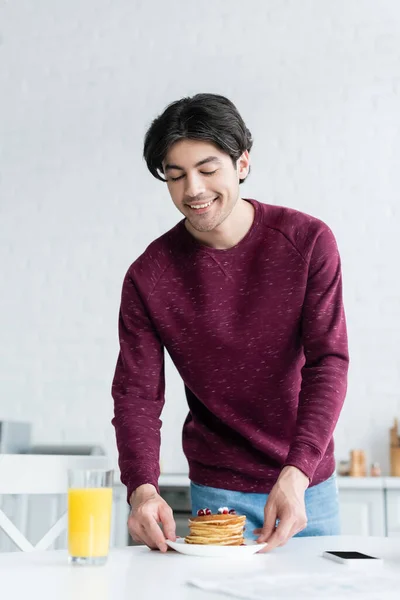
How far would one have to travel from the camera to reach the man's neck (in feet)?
5.43

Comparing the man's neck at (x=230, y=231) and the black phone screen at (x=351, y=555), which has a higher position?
the man's neck at (x=230, y=231)

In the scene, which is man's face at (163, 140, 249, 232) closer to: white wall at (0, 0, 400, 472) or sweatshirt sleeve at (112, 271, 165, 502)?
sweatshirt sleeve at (112, 271, 165, 502)

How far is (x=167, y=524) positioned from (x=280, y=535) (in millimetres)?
183

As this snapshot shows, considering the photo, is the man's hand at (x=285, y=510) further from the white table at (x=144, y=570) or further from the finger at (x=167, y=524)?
the finger at (x=167, y=524)

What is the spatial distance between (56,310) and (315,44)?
1.66 meters

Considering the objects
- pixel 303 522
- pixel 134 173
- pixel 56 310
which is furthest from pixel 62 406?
pixel 303 522

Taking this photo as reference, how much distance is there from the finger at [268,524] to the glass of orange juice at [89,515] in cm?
27

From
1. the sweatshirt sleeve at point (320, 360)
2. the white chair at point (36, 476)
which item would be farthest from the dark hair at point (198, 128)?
the white chair at point (36, 476)

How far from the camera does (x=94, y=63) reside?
3.80 metres

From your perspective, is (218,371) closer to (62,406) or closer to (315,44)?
(62,406)

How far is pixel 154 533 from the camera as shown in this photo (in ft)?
4.11

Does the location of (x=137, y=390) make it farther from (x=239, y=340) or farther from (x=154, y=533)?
(x=154, y=533)

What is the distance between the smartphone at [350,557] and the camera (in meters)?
1.11

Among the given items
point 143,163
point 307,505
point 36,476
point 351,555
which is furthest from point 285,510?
point 143,163
